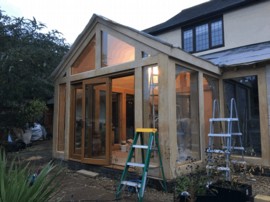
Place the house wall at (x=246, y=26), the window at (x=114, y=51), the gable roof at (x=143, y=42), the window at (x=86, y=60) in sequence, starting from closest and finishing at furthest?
the gable roof at (x=143, y=42), the window at (x=114, y=51), the window at (x=86, y=60), the house wall at (x=246, y=26)

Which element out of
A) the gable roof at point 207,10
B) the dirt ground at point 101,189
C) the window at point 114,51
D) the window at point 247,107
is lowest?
the dirt ground at point 101,189

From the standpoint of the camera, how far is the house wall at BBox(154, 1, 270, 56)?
912 cm

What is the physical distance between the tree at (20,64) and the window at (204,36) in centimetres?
585

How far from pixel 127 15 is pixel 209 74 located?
1492cm

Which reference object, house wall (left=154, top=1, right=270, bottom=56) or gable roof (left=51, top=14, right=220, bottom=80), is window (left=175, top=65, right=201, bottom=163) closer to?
Result: gable roof (left=51, top=14, right=220, bottom=80)

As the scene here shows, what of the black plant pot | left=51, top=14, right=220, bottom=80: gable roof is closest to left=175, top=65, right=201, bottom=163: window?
left=51, top=14, right=220, bottom=80: gable roof

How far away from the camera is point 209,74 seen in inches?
271

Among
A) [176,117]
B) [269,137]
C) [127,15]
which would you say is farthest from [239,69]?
[127,15]

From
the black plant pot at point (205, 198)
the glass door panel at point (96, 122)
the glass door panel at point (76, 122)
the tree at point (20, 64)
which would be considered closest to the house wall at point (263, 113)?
the black plant pot at point (205, 198)

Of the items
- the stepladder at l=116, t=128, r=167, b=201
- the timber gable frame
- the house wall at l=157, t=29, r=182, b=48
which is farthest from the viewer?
the house wall at l=157, t=29, r=182, b=48

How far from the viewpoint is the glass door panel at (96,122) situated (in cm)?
662

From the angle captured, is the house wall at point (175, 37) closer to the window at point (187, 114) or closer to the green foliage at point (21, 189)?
the window at point (187, 114)

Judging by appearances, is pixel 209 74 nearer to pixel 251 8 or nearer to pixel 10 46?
pixel 251 8

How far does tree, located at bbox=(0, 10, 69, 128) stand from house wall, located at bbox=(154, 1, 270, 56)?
244 inches
